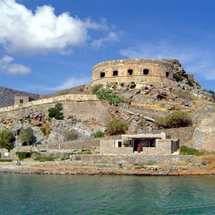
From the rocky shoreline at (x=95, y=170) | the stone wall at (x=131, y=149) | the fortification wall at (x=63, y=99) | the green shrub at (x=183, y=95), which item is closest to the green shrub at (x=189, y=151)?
the stone wall at (x=131, y=149)

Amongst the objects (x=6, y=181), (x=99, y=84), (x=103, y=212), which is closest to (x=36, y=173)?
(x=6, y=181)

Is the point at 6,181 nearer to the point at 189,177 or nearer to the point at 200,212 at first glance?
the point at 189,177

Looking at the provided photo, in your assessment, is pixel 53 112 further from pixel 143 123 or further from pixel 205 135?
pixel 205 135

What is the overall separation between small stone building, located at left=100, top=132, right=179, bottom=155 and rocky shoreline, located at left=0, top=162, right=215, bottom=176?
2726mm

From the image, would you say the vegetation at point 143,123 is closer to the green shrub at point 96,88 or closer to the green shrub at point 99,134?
the green shrub at point 99,134

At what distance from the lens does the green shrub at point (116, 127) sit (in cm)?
3344

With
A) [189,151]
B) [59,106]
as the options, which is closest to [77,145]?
[59,106]

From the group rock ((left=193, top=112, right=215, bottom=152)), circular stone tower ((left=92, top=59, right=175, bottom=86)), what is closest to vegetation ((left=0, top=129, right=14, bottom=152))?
circular stone tower ((left=92, top=59, right=175, bottom=86))

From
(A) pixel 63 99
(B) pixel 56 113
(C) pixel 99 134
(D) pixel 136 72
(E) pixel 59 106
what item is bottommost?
(C) pixel 99 134

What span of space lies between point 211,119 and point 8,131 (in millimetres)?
19333

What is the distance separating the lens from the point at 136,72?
149ft

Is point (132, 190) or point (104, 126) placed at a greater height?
point (104, 126)

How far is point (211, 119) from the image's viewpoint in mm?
28422

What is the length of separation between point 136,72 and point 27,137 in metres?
17.0
